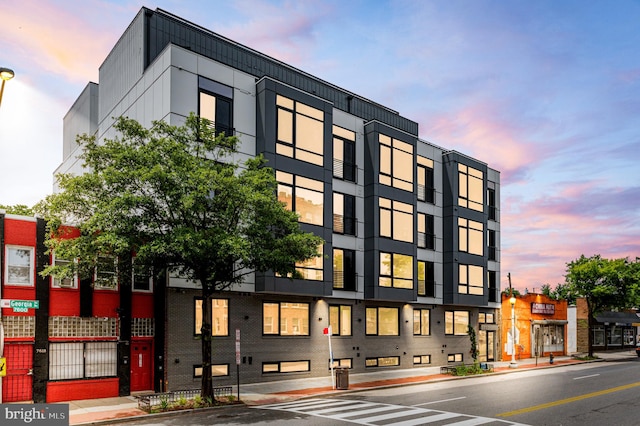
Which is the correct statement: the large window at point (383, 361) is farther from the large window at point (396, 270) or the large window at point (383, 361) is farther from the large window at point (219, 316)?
the large window at point (219, 316)

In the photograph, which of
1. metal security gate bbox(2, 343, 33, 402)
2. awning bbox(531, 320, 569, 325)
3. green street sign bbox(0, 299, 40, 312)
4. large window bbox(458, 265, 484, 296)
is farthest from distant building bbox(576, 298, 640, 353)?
green street sign bbox(0, 299, 40, 312)

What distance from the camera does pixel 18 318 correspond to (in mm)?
22047

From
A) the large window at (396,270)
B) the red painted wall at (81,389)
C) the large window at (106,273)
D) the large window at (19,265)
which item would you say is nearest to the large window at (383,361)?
the large window at (396,270)

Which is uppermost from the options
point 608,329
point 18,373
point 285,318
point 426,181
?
point 426,181

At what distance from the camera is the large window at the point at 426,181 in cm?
4125

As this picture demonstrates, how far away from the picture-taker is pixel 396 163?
124 ft

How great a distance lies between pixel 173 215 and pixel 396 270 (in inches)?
740

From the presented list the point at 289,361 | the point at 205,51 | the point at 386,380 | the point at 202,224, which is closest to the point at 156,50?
the point at 205,51

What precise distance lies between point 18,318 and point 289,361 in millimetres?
13890

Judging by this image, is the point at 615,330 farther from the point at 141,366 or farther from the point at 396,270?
the point at 141,366

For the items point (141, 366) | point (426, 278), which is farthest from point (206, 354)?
point (426, 278)

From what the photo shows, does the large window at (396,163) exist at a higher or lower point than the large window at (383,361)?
higher

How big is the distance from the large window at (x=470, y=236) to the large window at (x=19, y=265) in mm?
29626

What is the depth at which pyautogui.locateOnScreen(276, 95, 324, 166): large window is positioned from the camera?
31.0 m
